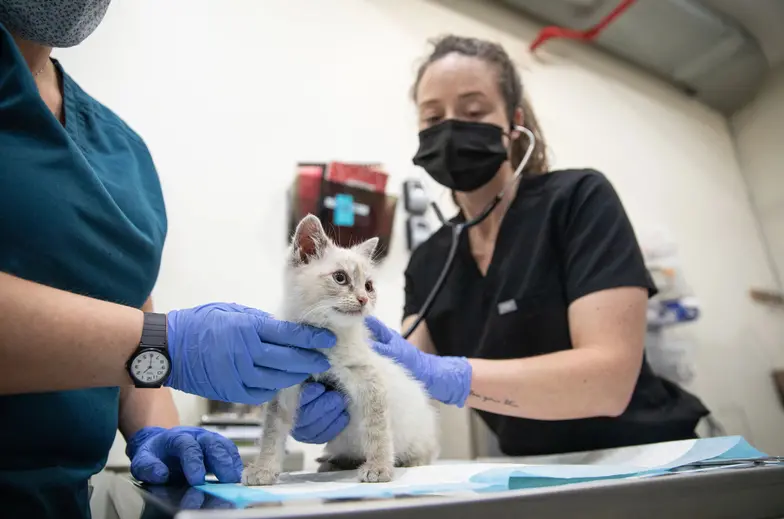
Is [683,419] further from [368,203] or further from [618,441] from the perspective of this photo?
[368,203]

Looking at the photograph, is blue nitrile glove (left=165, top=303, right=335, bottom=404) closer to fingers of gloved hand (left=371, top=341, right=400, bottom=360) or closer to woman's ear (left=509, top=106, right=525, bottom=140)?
fingers of gloved hand (left=371, top=341, right=400, bottom=360)

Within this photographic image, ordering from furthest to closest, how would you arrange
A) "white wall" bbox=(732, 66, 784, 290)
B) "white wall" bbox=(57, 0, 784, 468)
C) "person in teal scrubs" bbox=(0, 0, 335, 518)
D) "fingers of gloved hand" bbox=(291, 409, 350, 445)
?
"white wall" bbox=(732, 66, 784, 290)
"white wall" bbox=(57, 0, 784, 468)
"fingers of gloved hand" bbox=(291, 409, 350, 445)
"person in teal scrubs" bbox=(0, 0, 335, 518)

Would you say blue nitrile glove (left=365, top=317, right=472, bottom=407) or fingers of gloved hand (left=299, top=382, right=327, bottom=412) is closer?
fingers of gloved hand (left=299, top=382, right=327, bottom=412)

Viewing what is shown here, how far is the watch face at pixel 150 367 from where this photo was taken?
674mm

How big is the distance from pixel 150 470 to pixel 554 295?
42.0 inches

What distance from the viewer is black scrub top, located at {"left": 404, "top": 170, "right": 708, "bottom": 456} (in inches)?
49.1

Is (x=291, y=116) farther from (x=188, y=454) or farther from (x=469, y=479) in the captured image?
(x=469, y=479)

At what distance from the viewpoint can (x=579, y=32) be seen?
220 cm

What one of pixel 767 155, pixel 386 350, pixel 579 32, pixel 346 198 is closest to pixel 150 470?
pixel 386 350

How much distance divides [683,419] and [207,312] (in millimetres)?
1352

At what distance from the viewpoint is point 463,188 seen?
1.39m

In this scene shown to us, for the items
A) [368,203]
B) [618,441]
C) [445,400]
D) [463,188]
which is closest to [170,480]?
[445,400]

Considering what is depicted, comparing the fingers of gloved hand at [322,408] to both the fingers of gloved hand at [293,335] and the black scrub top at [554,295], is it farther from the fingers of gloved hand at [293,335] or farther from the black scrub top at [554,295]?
the black scrub top at [554,295]

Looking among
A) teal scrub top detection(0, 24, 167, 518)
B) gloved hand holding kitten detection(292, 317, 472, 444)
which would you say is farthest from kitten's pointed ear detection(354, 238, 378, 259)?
teal scrub top detection(0, 24, 167, 518)
